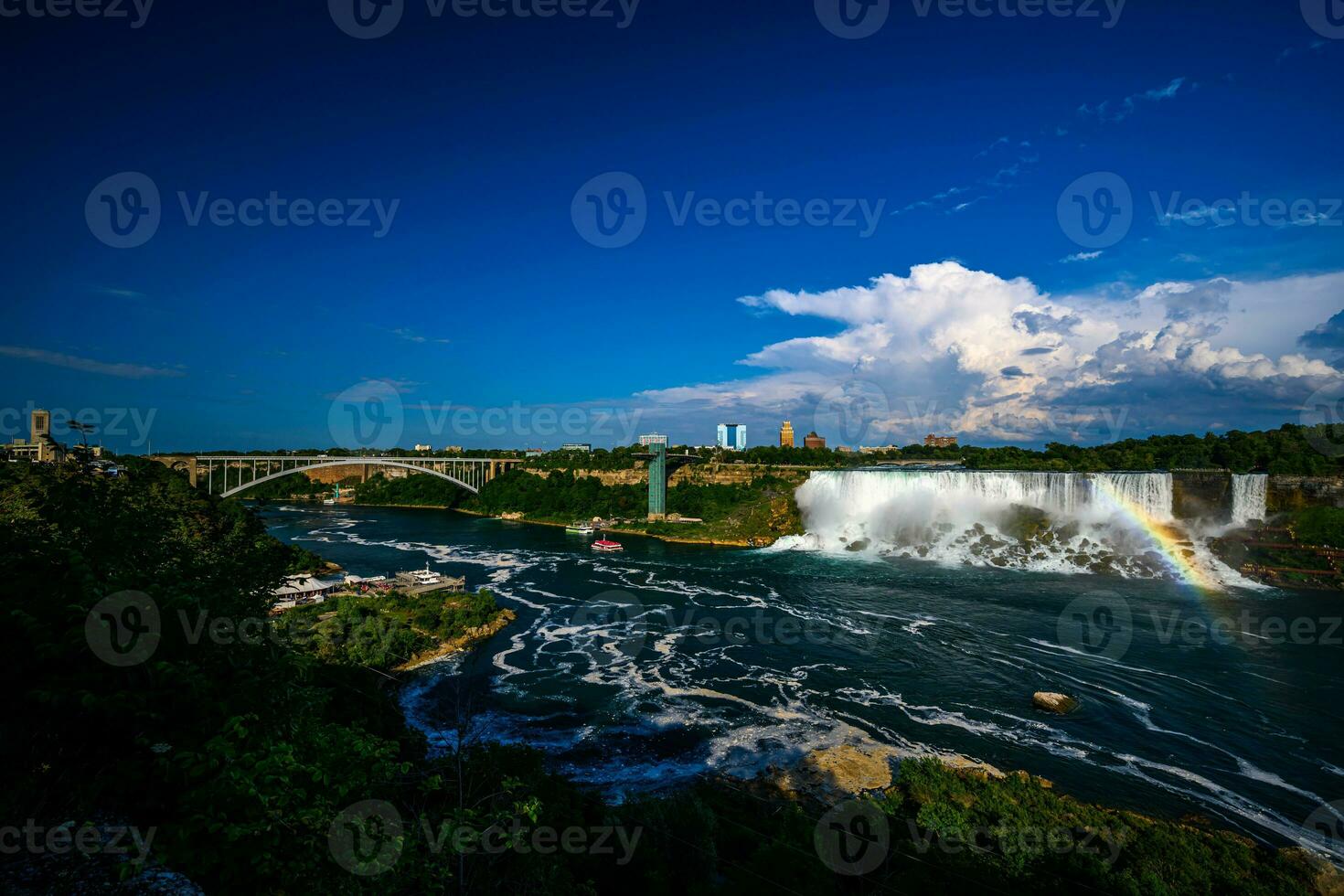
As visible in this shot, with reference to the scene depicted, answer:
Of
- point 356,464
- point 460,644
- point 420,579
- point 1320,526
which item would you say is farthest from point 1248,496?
point 356,464

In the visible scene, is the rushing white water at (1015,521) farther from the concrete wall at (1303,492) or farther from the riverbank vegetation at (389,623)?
the riverbank vegetation at (389,623)

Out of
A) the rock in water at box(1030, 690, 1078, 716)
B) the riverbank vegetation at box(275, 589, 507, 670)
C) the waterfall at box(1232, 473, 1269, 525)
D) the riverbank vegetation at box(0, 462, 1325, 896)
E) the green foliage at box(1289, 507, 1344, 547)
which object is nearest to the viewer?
the riverbank vegetation at box(0, 462, 1325, 896)

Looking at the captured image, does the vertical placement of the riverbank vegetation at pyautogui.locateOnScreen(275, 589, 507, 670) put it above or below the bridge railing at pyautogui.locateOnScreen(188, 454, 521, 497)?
below

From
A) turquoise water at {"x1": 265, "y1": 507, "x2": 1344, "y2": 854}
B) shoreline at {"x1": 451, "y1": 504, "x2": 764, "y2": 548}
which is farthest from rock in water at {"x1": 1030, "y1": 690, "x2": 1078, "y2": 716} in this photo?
shoreline at {"x1": 451, "y1": 504, "x2": 764, "y2": 548}

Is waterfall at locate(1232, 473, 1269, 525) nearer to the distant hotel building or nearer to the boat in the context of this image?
the boat

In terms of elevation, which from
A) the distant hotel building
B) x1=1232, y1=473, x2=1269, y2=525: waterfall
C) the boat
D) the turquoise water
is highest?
the distant hotel building

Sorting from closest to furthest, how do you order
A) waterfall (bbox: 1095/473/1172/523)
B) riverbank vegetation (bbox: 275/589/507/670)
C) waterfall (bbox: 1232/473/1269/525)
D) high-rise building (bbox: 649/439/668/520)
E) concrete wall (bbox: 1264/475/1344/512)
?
1. riverbank vegetation (bbox: 275/589/507/670)
2. concrete wall (bbox: 1264/475/1344/512)
3. waterfall (bbox: 1232/473/1269/525)
4. waterfall (bbox: 1095/473/1172/523)
5. high-rise building (bbox: 649/439/668/520)

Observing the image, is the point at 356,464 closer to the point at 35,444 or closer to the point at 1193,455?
the point at 35,444

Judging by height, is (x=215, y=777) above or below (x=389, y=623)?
above
